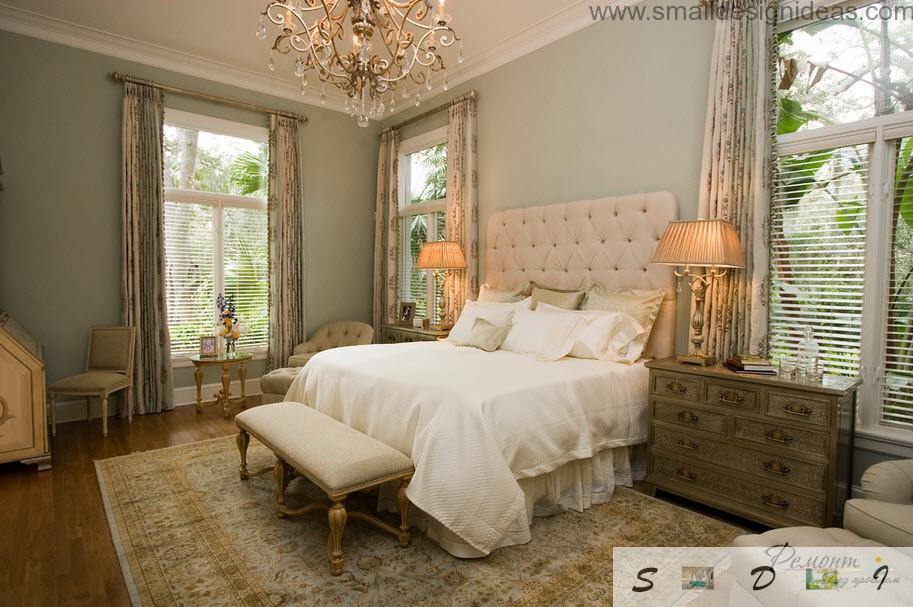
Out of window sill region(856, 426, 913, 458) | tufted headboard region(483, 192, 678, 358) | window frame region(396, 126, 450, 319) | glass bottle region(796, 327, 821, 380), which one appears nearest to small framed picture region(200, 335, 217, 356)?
window frame region(396, 126, 450, 319)

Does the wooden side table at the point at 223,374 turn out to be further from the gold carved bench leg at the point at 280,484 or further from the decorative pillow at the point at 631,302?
the decorative pillow at the point at 631,302

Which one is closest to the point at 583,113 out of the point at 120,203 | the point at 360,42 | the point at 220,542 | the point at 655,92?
the point at 655,92

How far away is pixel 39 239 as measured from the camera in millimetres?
4125

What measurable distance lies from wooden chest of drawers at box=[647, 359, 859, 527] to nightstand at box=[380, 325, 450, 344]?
88.8 inches

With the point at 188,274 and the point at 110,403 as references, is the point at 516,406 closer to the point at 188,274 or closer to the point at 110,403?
the point at 188,274

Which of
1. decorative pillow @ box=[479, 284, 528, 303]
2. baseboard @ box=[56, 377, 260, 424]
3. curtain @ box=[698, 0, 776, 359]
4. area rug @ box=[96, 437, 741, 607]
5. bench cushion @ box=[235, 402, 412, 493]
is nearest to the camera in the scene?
area rug @ box=[96, 437, 741, 607]

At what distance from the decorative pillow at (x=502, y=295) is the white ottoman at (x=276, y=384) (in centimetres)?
172

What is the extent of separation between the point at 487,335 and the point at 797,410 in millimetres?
1871

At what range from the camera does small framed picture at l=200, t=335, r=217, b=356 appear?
181 inches

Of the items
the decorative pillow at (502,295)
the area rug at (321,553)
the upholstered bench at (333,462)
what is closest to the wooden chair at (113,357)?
the area rug at (321,553)

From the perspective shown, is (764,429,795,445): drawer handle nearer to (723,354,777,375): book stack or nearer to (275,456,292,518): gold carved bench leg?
(723,354,777,375): book stack

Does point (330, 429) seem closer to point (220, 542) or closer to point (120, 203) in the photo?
point (220, 542)

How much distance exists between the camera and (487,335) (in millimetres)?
3549

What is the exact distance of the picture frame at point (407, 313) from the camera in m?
5.30
